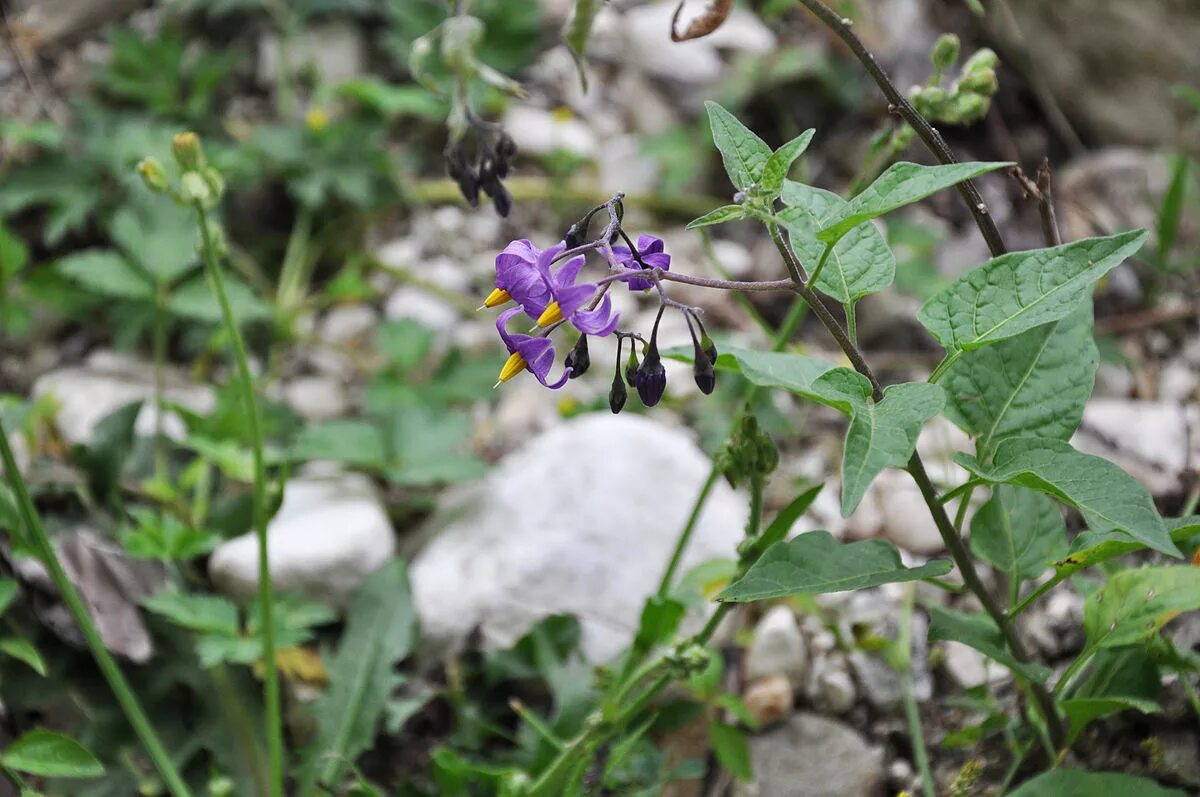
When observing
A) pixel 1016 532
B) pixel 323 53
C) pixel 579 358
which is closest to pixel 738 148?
pixel 579 358

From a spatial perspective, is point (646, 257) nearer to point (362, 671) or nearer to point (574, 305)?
point (574, 305)

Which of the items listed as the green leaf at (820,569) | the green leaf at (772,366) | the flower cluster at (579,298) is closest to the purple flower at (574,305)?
the flower cluster at (579,298)

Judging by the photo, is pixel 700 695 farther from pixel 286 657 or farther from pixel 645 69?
pixel 645 69

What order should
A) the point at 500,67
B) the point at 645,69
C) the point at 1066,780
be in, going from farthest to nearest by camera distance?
the point at 645,69
the point at 500,67
the point at 1066,780

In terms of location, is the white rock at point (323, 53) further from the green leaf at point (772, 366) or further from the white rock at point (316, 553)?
the green leaf at point (772, 366)

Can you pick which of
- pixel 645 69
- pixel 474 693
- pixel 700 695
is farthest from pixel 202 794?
pixel 645 69

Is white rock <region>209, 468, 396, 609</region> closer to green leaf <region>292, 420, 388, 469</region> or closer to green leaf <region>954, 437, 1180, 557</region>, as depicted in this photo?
green leaf <region>292, 420, 388, 469</region>

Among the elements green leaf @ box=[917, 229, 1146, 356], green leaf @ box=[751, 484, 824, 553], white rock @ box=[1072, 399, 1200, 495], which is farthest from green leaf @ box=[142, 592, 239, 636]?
white rock @ box=[1072, 399, 1200, 495]
